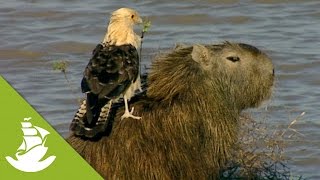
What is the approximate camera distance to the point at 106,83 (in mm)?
7594

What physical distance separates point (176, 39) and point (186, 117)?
216 inches

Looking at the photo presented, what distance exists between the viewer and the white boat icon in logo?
722 cm

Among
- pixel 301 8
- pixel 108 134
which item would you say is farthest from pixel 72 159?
pixel 301 8

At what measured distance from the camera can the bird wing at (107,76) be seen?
24.8 ft

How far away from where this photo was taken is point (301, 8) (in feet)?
50.0

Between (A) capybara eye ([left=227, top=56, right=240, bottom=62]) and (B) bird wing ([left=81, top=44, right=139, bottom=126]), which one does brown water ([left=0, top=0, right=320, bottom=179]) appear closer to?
(A) capybara eye ([left=227, top=56, right=240, bottom=62])

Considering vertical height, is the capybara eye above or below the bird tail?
above

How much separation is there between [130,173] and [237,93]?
851 mm

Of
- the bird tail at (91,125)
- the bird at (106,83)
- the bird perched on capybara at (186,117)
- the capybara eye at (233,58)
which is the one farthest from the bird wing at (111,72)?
the capybara eye at (233,58)

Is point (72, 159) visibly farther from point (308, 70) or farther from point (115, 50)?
point (308, 70)

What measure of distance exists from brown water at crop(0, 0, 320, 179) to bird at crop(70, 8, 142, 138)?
291cm

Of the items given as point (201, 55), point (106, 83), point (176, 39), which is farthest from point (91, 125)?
point (176, 39)

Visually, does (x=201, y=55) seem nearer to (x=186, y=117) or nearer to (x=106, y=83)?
(x=186, y=117)

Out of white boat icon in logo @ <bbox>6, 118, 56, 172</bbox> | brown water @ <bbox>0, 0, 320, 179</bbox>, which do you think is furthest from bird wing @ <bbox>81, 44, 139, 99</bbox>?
brown water @ <bbox>0, 0, 320, 179</bbox>
